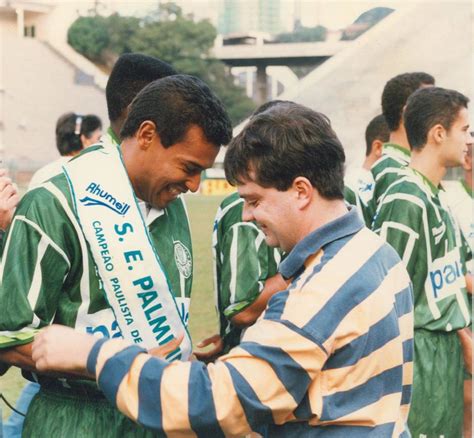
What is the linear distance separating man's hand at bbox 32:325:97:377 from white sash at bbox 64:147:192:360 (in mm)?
495

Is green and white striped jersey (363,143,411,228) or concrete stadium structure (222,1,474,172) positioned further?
concrete stadium structure (222,1,474,172)

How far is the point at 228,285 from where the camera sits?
317cm

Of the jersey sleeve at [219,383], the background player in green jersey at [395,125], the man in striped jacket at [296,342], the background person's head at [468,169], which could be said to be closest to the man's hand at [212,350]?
the background player in green jersey at [395,125]

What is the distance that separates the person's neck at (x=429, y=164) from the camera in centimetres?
383

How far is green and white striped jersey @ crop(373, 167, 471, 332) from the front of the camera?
362 centimetres

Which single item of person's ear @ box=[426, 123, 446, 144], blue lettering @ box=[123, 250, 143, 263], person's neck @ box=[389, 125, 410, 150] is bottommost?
person's neck @ box=[389, 125, 410, 150]

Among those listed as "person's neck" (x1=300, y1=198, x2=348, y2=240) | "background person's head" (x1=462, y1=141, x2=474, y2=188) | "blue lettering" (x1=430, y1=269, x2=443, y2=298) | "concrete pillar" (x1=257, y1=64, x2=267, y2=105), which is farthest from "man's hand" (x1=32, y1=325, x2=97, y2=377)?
"concrete pillar" (x1=257, y1=64, x2=267, y2=105)

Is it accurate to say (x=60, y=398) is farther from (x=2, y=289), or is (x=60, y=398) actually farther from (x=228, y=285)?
(x=228, y=285)

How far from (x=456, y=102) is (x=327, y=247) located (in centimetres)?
231

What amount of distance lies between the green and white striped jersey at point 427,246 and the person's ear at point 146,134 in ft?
5.00

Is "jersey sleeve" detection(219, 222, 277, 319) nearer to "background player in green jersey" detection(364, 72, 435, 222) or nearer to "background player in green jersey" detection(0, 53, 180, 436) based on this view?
"background player in green jersey" detection(0, 53, 180, 436)

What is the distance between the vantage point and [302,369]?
66.4 inches

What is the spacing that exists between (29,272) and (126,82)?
0.94 m

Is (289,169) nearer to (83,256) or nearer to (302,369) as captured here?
(302,369)
